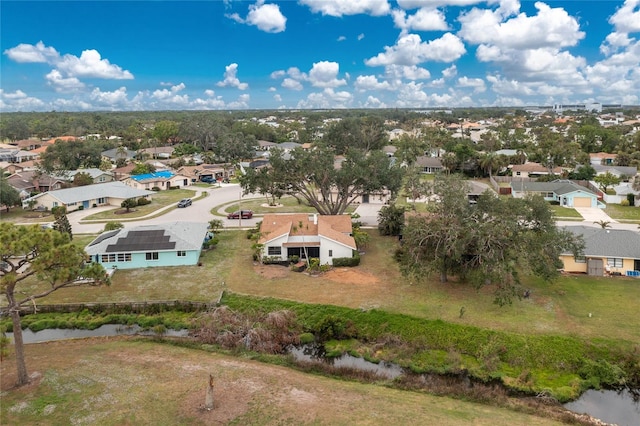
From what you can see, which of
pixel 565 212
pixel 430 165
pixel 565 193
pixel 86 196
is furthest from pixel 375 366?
pixel 430 165

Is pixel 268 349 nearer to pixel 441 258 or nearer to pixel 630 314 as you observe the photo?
pixel 441 258

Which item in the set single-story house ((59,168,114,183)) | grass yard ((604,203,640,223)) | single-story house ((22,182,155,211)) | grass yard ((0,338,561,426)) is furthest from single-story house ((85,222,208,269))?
grass yard ((604,203,640,223))

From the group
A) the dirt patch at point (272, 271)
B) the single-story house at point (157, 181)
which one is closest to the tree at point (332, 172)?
the dirt patch at point (272, 271)

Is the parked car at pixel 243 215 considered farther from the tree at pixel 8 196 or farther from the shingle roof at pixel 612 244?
the shingle roof at pixel 612 244

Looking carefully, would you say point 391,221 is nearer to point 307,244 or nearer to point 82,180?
point 307,244

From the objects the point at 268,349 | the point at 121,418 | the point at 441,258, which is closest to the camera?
the point at 121,418

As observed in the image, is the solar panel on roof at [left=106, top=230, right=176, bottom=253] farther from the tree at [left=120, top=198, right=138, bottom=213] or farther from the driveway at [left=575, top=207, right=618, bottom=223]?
the driveway at [left=575, top=207, right=618, bottom=223]

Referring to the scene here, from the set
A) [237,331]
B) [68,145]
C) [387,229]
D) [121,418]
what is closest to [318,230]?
[387,229]
